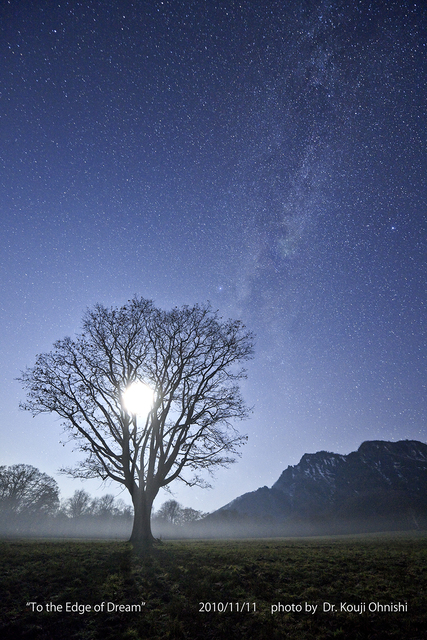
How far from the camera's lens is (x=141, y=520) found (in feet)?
52.9

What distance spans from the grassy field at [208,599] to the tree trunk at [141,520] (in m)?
6.00

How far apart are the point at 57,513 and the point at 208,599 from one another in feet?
388

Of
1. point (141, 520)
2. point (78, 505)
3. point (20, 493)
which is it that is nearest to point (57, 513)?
point (78, 505)

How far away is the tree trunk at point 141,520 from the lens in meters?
15.8

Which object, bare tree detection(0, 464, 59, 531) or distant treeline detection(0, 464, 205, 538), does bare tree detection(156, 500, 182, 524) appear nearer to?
distant treeline detection(0, 464, 205, 538)

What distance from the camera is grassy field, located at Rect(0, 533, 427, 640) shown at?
18.5ft

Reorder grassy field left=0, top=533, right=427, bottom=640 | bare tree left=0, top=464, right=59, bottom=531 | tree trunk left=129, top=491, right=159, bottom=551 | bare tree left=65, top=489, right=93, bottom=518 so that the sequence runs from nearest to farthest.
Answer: grassy field left=0, top=533, right=427, bottom=640
tree trunk left=129, top=491, right=159, bottom=551
bare tree left=0, top=464, right=59, bottom=531
bare tree left=65, top=489, right=93, bottom=518

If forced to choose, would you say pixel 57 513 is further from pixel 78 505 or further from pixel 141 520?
pixel 141 520

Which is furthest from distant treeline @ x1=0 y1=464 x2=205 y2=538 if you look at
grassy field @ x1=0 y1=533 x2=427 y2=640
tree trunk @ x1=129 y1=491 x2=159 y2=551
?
grassy field @ x1=0 y1=533 x2=427 y2=640

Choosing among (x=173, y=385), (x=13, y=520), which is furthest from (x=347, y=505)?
(x=173, y=385)

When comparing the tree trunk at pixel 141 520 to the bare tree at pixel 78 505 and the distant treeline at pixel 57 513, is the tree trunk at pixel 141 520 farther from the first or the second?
the bare tree at pixel 78 505

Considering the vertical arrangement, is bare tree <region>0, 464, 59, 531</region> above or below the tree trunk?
below

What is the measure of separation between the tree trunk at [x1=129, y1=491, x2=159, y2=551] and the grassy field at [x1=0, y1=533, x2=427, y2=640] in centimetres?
600

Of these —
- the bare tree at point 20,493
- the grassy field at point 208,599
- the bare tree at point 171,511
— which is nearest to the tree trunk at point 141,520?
the grassy field at point 208,599
